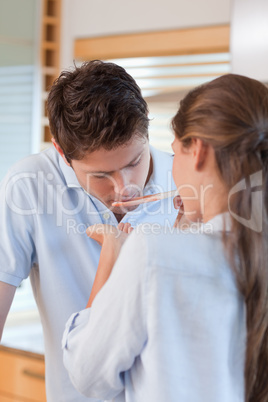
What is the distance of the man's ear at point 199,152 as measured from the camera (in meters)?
0.77

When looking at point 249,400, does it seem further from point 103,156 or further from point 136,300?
point 103,156

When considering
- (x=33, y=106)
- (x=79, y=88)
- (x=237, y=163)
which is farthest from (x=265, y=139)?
(x=33, y=106)

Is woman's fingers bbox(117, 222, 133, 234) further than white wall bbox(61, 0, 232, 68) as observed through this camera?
No

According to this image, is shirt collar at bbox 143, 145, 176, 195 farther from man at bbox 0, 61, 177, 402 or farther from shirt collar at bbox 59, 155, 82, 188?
shirt collar at bbox 59, 155, 82, 188

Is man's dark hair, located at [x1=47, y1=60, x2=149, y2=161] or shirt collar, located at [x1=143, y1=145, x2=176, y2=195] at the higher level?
man's dark hair, located at [x1=47, y1=60, x2=149, y2=161]

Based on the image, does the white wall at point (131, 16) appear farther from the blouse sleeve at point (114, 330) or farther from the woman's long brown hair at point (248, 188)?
the blouse sleeve at point (114, 330)

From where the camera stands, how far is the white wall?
1.87 meters

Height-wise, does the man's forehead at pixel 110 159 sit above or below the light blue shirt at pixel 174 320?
above

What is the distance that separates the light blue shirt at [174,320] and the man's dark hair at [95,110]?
0.38 meters

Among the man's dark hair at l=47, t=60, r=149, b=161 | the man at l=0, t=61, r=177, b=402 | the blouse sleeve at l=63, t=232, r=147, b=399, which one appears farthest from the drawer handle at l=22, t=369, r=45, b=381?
the blouse sleeve at l=63, t=232, r=147, b=399

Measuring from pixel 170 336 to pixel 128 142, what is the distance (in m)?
0.48

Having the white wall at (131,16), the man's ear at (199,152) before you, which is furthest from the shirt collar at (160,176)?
the white wall at (131,16)

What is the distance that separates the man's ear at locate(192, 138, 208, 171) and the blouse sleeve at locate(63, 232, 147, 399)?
127 millimetres

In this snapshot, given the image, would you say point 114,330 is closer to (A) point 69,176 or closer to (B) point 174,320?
(B) point 174,320
